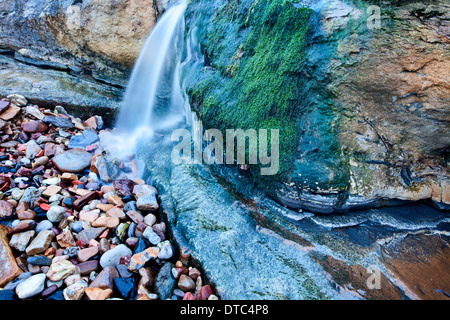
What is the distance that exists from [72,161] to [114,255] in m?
2.00

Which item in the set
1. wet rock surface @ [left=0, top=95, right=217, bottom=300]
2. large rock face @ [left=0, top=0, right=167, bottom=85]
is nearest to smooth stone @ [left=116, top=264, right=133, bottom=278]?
wet rock surface @ [left=0, top=95, right=217, bottom=300]

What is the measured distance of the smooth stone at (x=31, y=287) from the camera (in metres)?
1.94

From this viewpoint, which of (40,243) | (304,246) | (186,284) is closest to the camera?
(186,284)

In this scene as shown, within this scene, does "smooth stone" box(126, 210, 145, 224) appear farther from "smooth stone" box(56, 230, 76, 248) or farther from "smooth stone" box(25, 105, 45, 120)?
"smooth stone" box(25, 105, 45, 120)

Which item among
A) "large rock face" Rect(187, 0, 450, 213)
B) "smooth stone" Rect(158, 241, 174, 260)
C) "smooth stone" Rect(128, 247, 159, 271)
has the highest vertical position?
"large rock face" Rect(187, 0, 450, 213)

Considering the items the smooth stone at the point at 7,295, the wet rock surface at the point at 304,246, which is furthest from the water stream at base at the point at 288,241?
the smooth stone at the point at 7,295

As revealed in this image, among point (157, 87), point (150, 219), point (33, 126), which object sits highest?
point (157, 87)

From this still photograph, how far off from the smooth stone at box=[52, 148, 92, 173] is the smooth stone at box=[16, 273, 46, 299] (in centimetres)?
185

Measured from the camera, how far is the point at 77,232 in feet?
8.66

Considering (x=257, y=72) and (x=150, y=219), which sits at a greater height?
(x=257, y=72)

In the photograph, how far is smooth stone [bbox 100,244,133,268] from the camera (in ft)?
7.57

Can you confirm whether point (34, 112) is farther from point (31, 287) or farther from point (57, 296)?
point (57, 296)

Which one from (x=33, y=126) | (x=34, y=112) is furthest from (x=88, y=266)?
(x=34, y=112)
